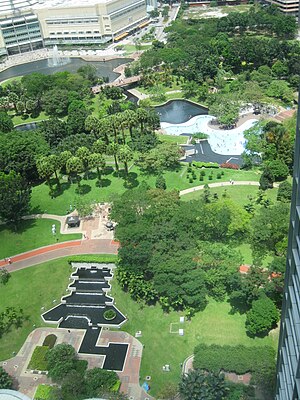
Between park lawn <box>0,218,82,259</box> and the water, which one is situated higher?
park lawn <box>0,218,82,259</box>

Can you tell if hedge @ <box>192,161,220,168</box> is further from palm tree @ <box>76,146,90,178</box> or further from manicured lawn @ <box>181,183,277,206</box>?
palm tree @ <box>76,146,90,178</box>

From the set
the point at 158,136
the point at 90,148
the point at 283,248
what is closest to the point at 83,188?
the point at 90,148

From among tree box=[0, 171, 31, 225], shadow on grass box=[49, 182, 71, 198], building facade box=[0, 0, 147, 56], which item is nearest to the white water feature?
shadow on grass box=[49, 182, 71, 198]

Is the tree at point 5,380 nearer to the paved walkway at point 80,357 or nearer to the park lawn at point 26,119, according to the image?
the paved walkway at point 80,357

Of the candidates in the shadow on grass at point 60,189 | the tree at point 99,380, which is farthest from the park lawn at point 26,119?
the tree at point 99,380

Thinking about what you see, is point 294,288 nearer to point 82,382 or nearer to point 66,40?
point 82,382

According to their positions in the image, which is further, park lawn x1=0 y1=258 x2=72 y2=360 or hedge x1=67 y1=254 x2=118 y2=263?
hedge x1=67 y1=254 x2=118 y2=263

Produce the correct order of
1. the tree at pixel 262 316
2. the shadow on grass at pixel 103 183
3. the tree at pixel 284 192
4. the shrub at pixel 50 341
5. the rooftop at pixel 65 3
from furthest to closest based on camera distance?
the rooftop at pixel 65 3 → the shadow on grass at pixel 103 183 → the tree at pixel 284 192 → the shrub at pixel 50 341 → the tree at pixel 262 316
